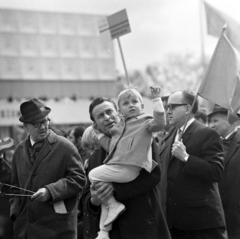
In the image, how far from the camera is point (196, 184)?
5684 millimetres

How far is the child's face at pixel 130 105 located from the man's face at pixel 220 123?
7.26ft

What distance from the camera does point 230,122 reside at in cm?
698

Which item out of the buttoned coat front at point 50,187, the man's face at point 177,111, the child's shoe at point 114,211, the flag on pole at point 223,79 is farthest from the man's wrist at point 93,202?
the flag on pole at point 223,79

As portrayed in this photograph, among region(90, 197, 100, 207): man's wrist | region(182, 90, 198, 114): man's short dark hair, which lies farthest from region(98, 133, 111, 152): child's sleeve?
region(182, 90, 198, 114): man's short dark hair

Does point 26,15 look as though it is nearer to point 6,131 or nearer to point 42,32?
point 42,32

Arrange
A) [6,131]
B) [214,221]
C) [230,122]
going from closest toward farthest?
[214,221] < [230,122] < [6,131]

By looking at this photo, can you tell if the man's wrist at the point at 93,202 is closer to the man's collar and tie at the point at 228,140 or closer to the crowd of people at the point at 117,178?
the crowd of people at the point at 117,178

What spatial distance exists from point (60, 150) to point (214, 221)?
1.66m

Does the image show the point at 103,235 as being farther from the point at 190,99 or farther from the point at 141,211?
the point at 190,99

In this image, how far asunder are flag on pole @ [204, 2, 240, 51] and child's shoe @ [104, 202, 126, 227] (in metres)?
2.22

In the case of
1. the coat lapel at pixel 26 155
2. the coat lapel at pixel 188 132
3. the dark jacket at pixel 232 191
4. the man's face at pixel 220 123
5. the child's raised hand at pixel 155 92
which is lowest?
the dark jacket at pixel 232 191

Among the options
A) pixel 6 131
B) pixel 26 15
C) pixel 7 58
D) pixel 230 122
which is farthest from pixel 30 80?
pixel 230 122

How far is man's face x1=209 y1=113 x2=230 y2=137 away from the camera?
23.4 ft

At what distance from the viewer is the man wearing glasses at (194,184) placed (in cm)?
560
